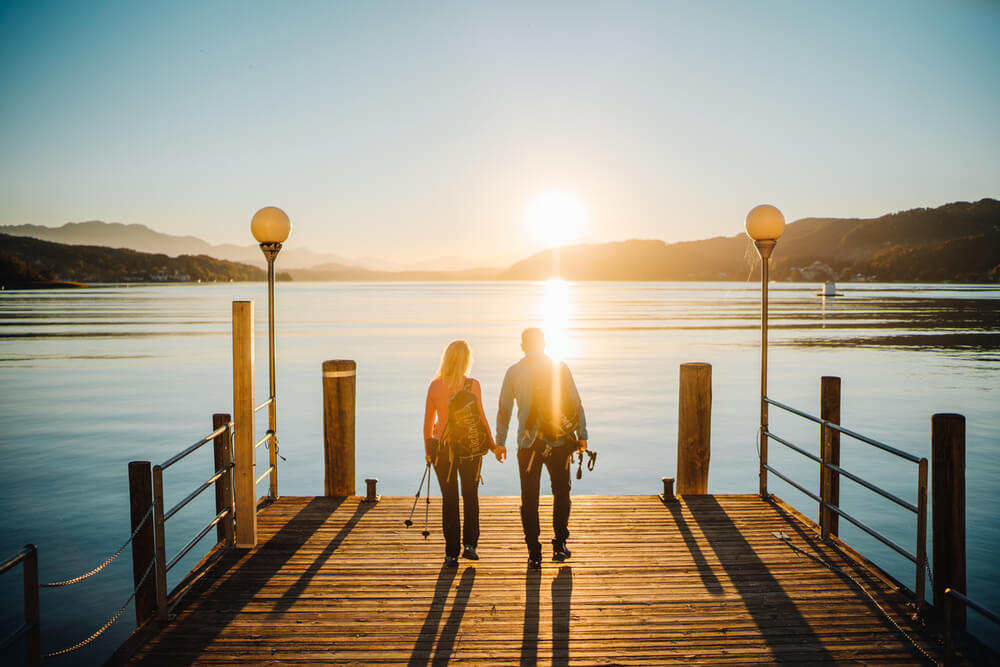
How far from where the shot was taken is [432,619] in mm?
5324

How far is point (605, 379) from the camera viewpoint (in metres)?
28.4

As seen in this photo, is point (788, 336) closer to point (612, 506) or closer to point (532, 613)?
point (612, 506)

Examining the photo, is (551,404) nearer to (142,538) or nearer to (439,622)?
(439,622)

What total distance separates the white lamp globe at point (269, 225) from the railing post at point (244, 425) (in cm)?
261

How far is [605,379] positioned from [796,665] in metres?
23.9

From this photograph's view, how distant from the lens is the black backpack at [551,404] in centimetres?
609

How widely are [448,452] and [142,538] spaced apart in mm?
2304

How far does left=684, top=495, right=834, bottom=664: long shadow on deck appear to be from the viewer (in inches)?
191

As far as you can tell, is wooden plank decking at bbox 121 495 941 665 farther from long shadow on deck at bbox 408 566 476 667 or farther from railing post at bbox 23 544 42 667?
railing post at bbox 23 544 42 667

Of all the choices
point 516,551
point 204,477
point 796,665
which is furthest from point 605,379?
point 796,665

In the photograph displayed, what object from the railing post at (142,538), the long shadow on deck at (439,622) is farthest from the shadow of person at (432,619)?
the railing post at (142,538)

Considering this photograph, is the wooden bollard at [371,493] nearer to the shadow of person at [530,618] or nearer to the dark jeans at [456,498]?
the dark jeans at [456,498]

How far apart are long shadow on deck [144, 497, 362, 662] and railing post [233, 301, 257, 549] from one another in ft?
0.82

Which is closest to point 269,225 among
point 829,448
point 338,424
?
point 338,424
